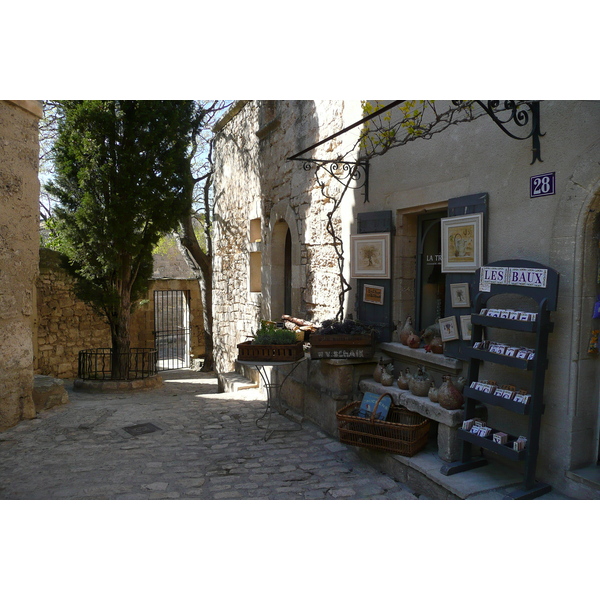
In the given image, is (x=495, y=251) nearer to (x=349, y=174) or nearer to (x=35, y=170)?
(x=349, y=174)

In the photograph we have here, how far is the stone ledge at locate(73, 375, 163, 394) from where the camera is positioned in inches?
344

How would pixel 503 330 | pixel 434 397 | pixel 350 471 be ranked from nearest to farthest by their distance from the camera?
pixel 503 330, pixel 434 397, pixel 350 471

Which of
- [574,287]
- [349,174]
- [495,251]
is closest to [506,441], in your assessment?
[574,287]

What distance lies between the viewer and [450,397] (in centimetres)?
350

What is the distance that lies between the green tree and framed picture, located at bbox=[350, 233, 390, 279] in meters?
4.97

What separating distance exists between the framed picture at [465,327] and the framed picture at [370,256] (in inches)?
43.0

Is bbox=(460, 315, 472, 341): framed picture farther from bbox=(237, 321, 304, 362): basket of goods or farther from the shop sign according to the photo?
bbox=(237, 321, 304, 362): basket of goods

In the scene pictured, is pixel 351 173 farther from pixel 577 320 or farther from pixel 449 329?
pixel 577 320

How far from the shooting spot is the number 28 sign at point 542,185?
10.00 ft

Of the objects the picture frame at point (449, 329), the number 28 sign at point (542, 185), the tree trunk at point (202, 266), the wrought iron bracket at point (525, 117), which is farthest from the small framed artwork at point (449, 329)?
the tree trunk at point (202, 266)

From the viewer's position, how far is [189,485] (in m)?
3.71

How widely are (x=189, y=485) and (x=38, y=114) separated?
439cm

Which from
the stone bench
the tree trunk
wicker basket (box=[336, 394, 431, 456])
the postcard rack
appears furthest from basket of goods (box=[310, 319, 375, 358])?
the tree trunk

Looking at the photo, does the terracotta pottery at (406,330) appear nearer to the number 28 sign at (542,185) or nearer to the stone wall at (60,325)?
the number 28 sign at (542,185)
